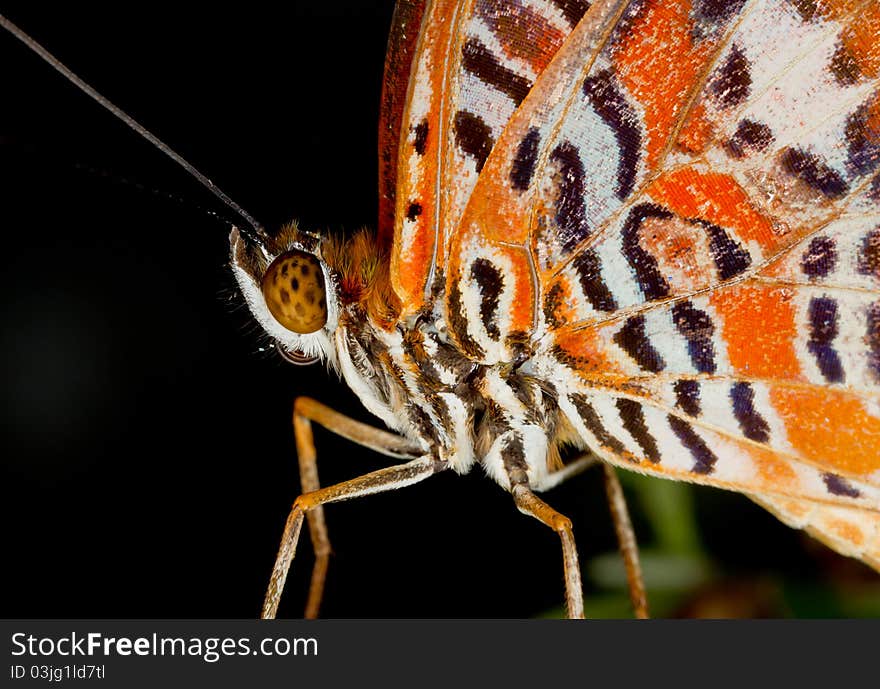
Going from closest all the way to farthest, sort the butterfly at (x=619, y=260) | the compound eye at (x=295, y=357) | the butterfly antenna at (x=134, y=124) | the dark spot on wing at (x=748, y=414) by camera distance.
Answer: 1. the butterfly antenna at (x=134, y=124)
2. the butterfly at (x=619, y=260)
3. the dark spot on wing at (x=748, y=414)
4. the compound eye at (x=295, y=357)

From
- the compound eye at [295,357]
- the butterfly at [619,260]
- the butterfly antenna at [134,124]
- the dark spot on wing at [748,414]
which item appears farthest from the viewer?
the compound eye at [295,357]

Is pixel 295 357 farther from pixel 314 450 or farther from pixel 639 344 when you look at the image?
pixel 639 344

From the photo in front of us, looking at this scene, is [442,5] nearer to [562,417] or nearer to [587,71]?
[587,71]

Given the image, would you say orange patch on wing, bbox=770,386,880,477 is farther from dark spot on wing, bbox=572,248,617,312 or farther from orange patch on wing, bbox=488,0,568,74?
orange patch on wing, bbox=488,0,568,74

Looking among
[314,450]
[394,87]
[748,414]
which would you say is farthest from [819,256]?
[314,450]

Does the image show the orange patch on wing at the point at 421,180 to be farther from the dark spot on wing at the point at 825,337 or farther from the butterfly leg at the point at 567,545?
the dark spot on wing at the point at 825,337

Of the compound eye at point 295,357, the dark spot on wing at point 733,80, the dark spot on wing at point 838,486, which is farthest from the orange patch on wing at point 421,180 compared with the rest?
the dark spot on wing at point 838,486
